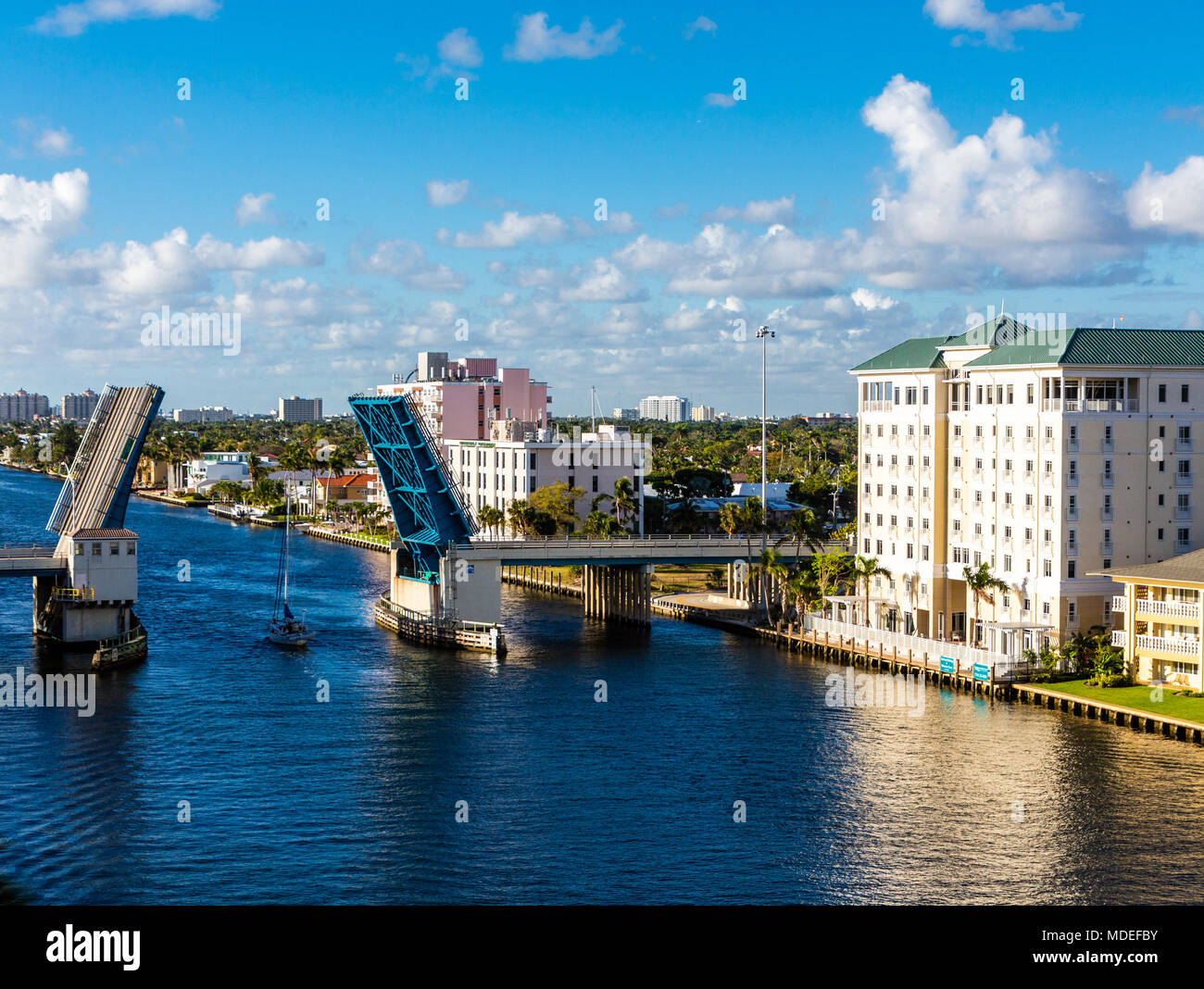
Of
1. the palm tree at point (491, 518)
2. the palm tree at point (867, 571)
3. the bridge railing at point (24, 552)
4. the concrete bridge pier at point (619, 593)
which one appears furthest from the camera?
the palm tree at point (491, 518)

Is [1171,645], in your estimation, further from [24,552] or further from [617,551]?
[24,552]

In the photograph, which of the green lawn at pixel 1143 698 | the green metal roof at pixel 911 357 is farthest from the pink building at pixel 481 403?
the green lawn at pixel 1143 698

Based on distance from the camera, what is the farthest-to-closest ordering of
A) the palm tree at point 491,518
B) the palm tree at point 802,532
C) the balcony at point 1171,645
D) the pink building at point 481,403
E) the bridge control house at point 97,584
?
the pink building at point 481,403 < the palm tree at point 491,518 < the palm tree at point 802,532 < the bridge control house at point 97,584 < the balcony at point 1171,645

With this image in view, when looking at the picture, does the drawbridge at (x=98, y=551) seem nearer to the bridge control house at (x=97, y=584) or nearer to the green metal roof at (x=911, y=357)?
the bridge control house at (x=97, y=584)

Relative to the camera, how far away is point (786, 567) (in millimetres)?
70125

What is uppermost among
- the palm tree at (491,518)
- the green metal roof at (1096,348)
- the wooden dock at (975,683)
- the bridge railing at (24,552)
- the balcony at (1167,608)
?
the green metal roof at (1096,348)

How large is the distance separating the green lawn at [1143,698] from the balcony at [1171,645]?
4.53ft

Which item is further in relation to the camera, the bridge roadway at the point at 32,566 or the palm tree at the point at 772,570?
the palm tree at the point at 772,570

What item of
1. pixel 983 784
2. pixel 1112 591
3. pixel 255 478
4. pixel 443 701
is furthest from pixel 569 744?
pixel 255 478

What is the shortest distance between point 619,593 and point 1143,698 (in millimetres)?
33263

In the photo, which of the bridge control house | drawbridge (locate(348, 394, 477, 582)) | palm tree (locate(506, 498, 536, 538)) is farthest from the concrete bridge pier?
the bridge control house

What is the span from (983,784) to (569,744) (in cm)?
1281

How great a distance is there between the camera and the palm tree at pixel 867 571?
6369cm
